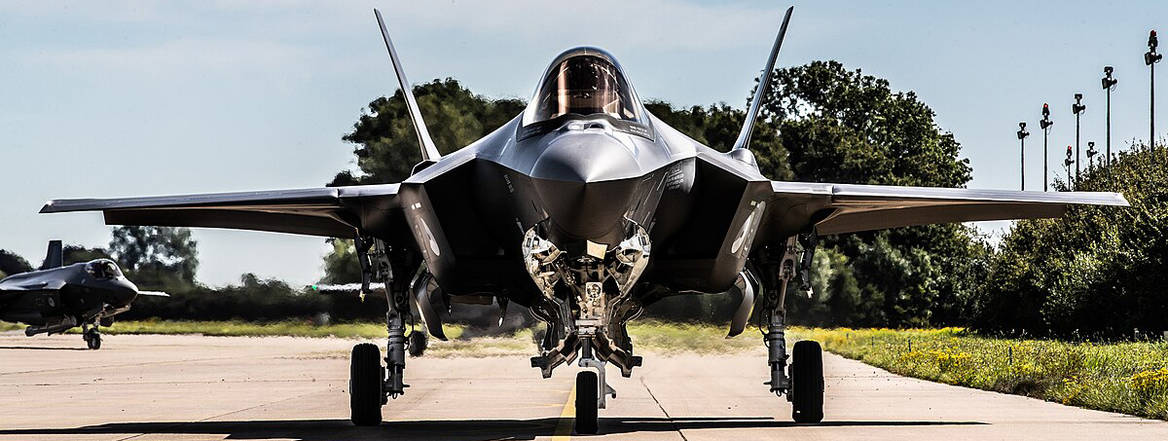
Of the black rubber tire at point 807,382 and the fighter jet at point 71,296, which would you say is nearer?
the black rubber tire at point 807,382

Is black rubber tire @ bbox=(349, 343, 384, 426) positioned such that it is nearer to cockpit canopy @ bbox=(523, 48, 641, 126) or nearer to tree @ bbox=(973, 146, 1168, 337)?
cockpit canopy @ bbox=(523, 48, 641, 126)

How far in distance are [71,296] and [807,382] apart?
29.5 meters

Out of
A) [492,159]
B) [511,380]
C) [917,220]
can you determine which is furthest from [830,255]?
[492,159]

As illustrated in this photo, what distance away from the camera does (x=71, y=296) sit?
36750 mm

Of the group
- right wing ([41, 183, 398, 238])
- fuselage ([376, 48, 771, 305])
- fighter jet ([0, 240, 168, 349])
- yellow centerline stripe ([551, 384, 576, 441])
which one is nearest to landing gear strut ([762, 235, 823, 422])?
fuselage ([376, 48, 771, 305])

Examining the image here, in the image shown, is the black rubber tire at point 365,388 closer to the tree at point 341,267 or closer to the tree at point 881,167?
the tree at point 341,267

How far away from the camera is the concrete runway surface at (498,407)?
414 inches

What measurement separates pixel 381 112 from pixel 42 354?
13954 millimetres

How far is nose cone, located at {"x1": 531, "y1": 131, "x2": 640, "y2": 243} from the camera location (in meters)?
8.15

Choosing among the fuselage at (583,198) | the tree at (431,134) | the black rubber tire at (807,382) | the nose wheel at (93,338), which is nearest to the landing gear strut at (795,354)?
the black rubber tire at (807,382)

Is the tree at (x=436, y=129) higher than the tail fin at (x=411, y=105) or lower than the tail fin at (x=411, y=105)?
higher

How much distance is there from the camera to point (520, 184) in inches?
350

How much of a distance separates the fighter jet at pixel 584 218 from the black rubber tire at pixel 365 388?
1cm

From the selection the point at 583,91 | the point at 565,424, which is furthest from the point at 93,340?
the point at 583,91
